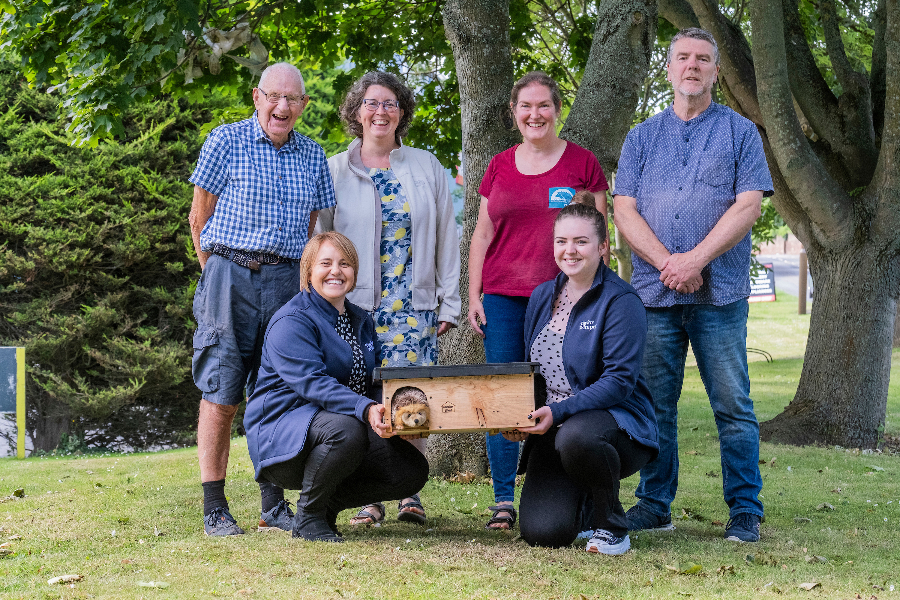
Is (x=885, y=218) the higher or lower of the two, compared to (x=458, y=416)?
higher

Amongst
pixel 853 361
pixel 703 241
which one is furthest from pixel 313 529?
pixel 853 361

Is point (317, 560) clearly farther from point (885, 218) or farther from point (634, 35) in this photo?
point (885, 218)

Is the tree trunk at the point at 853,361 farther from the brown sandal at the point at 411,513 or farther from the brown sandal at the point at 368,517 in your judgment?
the brown sandal at the point at 368,517

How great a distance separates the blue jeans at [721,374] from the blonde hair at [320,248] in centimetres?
142

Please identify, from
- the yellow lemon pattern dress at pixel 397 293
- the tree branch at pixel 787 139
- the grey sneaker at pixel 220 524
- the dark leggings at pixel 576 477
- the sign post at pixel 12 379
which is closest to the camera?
the dark leggings at pixel 576 477

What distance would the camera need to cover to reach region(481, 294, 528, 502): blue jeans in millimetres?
4309

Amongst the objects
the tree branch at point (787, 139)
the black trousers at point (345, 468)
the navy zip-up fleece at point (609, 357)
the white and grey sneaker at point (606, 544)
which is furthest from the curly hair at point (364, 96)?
the tree branch at point (787, 139)

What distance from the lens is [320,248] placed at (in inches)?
157

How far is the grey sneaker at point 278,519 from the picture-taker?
4.26 m

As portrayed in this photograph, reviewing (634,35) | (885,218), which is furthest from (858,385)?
(634,35)

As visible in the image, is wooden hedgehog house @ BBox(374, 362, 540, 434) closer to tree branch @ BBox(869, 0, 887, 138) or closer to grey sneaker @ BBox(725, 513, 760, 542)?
grey sneaker @ BBox(725, 513, 760, 542)

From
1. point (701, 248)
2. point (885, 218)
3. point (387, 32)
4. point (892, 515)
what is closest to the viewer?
point (701, 248)

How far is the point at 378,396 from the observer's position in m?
4.14

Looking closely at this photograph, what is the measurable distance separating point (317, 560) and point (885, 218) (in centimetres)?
656
